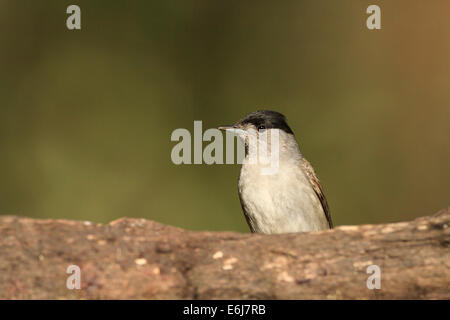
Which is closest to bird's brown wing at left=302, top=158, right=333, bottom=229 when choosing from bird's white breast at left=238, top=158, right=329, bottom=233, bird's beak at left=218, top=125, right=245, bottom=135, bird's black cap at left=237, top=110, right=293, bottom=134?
bird's white breast at left=238, top=158, right=329, bottom=233

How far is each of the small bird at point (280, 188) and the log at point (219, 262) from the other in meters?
1.79

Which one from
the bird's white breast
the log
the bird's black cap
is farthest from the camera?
the bird's black cap

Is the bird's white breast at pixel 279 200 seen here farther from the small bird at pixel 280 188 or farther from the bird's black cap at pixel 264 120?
the bird's black cap at pixel 264 120

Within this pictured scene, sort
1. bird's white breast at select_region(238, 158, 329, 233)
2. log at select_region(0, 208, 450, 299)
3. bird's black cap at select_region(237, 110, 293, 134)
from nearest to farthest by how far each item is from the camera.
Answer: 1. log at select_region(0, 208, 450, 299)
2. bird's white breast at select_region(238, 158, 329, 233)
3. bird's black cap at select_region(237, 110, 293, 134)

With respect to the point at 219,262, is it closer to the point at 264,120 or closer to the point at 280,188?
the point at 280,188

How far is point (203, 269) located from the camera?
12.4ft

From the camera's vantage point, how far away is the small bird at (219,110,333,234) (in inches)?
227

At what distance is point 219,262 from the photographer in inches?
151

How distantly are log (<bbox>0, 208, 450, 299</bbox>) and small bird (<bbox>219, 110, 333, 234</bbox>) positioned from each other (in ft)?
5.86

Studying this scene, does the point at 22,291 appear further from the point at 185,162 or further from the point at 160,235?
the point at 185,162

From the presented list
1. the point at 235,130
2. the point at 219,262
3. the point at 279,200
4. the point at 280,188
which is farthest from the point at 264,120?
the point at 219,262

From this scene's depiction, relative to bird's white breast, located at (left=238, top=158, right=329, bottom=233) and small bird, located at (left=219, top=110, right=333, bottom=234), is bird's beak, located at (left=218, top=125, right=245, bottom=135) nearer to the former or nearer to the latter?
small bird, located at (left=219, top=110, right=333, bottom=234)

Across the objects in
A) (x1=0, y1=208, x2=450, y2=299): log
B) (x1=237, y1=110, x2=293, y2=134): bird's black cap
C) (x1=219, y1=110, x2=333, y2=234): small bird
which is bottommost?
(x1=0, y1=208, x2=450, y2=299): log

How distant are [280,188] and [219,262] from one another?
2.14 m
